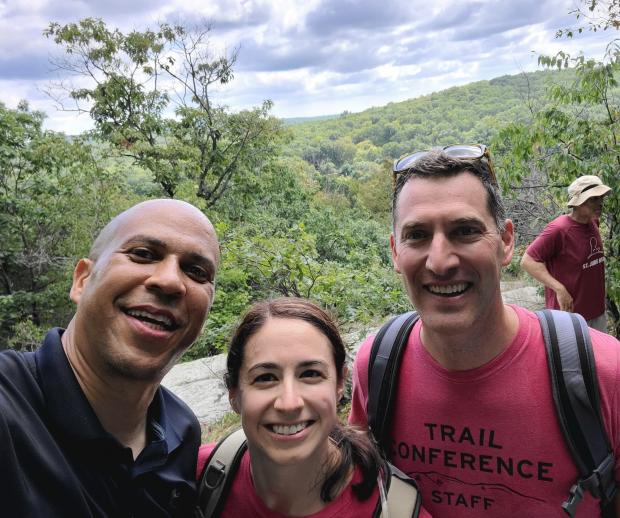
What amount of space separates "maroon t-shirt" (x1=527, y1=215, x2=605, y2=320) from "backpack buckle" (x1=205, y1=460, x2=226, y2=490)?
3.48m

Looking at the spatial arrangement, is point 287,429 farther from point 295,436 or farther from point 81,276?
point 81,276

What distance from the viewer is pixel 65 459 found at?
1394 millimetres

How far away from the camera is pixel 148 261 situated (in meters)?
1.74

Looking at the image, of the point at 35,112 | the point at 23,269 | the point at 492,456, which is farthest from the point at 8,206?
the point at 492,456

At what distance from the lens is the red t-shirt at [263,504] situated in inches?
66.0

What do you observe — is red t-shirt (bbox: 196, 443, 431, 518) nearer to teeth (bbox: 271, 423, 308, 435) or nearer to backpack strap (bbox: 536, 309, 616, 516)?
teeth (bbox: 271, 423, 308, 435)

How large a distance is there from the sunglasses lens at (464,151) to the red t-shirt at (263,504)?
1223mm

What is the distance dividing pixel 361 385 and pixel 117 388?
91 cm

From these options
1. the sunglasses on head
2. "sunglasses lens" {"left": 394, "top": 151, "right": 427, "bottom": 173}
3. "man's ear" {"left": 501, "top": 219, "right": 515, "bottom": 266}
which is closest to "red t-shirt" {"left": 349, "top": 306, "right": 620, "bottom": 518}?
"man's ear" {"left": 501, "top": 219, "right": 515, "bottom": 266}

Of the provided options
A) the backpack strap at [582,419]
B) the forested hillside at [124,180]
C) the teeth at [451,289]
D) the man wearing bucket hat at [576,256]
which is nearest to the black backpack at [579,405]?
the backpack strap at [582,419]

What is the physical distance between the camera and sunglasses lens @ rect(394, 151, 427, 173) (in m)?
1.85

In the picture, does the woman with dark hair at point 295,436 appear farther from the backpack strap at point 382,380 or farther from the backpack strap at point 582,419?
the backpack strap at point 582,419

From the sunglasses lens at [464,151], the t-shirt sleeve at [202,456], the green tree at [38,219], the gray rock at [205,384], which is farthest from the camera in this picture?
the green tree at [38,219]

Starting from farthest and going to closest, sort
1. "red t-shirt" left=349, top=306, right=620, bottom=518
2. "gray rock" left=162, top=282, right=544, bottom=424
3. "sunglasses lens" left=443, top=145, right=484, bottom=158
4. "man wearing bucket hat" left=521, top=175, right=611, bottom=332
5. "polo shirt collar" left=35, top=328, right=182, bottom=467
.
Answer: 1. "gray rock" left=162, top=282, right=544, bottom=424
2. "man wearing bucket hat" left=521, top=175, right=611, bottom=332
3. "sunglasses lens" left=443, top=145, right=484, bottom=158
4. "red t-shirt" left=349, top=306, right=620, bottom=518
5. "polo shirt collar" left=35, top=328, right=182, bottom=467
